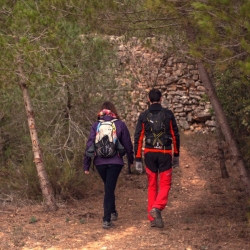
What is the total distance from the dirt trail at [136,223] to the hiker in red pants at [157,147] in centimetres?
42

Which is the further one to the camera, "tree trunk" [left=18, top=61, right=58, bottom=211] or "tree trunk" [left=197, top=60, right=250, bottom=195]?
"tree trunk" [left=18, top=61, right=58, bottom=211]

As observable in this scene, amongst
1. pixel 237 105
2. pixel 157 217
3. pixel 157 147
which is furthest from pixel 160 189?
pixel 237 105

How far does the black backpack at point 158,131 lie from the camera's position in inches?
265

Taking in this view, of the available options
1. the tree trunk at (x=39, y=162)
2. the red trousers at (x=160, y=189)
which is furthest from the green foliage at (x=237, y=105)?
the tree trunk at (x=39, y=162)

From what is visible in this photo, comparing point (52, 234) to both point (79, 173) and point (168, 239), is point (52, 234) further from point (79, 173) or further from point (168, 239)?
point (79, 173)

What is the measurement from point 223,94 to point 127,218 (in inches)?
108

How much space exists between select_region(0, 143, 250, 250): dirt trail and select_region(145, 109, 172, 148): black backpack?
114 cm

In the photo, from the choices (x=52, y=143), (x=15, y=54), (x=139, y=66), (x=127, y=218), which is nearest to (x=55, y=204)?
(x=127, y=218)

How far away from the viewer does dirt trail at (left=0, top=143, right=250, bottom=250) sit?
6402 millimetres

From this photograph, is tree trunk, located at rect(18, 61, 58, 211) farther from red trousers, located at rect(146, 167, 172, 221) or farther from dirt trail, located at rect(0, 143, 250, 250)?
red trousers, located at rect(146, 167, 172, 221)

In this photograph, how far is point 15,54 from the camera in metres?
7.05

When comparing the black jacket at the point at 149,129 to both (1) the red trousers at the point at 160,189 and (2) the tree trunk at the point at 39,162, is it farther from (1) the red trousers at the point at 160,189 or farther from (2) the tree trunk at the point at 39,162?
(2) the tree trunk at the point at 39,162

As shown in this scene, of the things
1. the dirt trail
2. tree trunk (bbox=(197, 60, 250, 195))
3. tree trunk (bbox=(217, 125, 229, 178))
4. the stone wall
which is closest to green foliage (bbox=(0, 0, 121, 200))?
the dirt trail

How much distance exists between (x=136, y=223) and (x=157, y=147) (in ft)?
4.15
